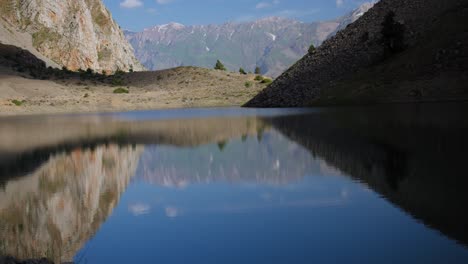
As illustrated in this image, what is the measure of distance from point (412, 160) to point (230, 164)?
9304mm

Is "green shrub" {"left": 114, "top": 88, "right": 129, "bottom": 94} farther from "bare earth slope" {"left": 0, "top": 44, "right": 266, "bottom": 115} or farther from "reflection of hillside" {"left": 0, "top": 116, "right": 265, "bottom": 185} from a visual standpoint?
"reflection of hillside" {"left": 0, "top": 116, "right": 265, "bottom": 185}

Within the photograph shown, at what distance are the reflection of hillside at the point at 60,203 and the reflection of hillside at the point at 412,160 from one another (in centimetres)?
1014

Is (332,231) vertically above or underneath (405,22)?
underneath

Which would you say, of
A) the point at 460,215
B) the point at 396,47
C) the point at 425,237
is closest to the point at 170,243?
the point at 425,237

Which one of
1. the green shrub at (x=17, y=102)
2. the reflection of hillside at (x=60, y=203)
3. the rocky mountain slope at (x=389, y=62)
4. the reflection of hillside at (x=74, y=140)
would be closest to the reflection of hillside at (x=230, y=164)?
the reflection of hillside at (x=60, y=203)

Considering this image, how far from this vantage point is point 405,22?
97188 millimetres

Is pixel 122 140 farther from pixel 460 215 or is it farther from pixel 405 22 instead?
pixel 405 22

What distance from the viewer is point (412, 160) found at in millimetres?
25000

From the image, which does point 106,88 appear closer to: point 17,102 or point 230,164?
point 17,102

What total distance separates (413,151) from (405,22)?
75844mm

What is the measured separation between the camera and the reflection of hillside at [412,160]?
53.7 feet

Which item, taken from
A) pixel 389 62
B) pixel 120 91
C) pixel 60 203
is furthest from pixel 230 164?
pixel 120 91

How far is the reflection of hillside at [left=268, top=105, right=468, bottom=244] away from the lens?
1636 centimetres

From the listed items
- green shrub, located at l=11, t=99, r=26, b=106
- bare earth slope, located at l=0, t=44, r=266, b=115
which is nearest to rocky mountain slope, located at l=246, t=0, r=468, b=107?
→ bare earth slope, located at l=0, t=44, r=266, b=115
